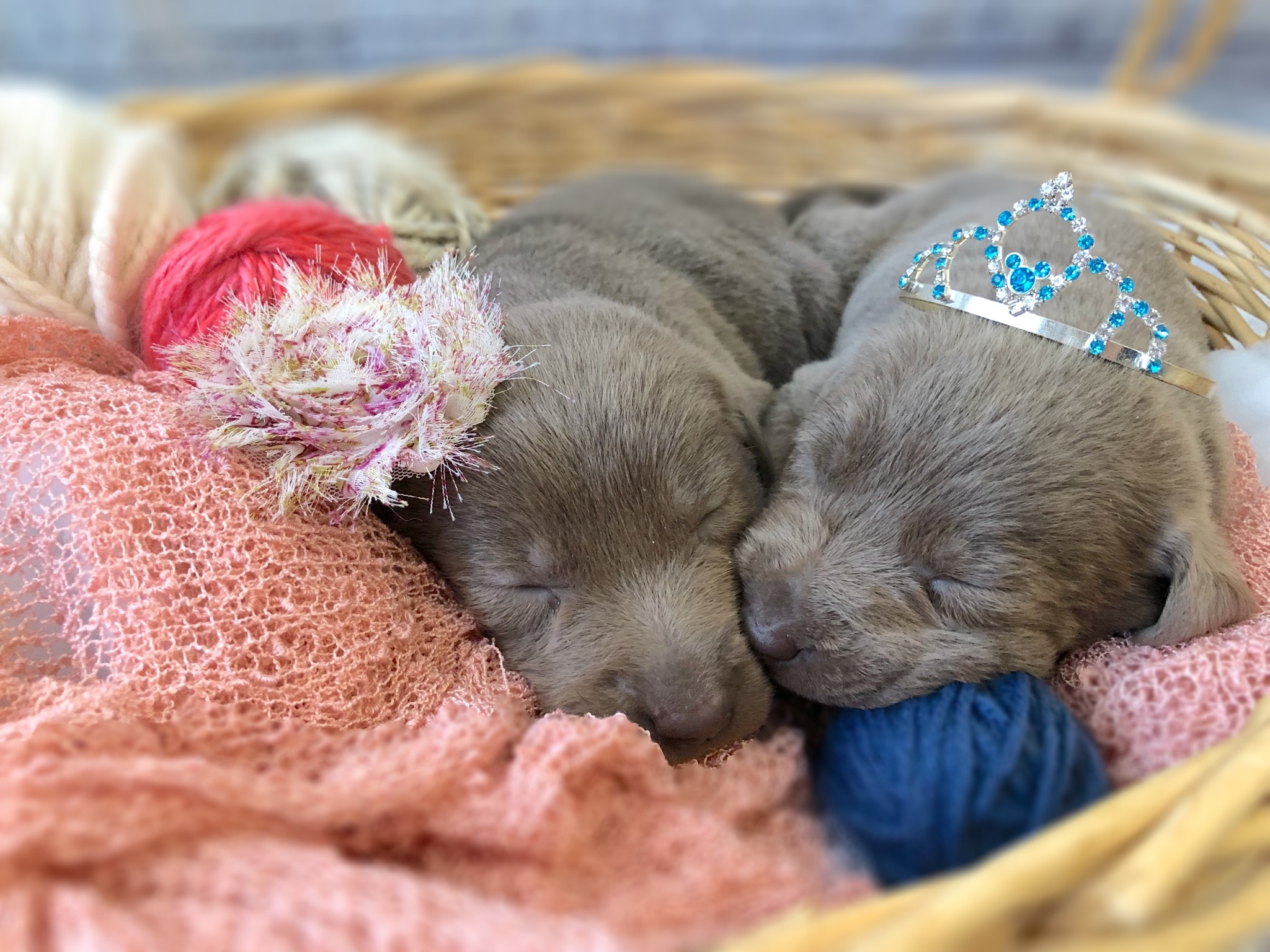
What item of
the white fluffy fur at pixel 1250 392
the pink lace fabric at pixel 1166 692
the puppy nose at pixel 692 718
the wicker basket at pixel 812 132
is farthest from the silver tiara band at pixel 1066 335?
the puppy nose at pixel 692 718

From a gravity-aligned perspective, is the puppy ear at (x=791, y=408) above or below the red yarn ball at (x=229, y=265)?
below

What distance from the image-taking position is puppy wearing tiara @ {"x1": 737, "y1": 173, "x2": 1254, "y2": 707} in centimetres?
144

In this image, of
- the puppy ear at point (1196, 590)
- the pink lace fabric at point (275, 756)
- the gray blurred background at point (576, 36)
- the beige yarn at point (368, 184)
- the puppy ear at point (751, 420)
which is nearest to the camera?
the pink lace fabric at point (275, 756)

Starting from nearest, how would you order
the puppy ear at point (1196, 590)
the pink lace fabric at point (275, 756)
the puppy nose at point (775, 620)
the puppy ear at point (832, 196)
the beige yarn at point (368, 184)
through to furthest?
the pink lace fabric at point (275, 756) → the puppy ear at point (1196, 590) → the puppy nose at point (775, 620) → the beige yarn at point (368, 184) → the puppy ear at point (832, 196)

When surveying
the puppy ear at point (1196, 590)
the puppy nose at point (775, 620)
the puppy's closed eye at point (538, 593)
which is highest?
the puppy ear at point (1196, 590)

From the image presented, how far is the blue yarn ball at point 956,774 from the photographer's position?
3.88 ft

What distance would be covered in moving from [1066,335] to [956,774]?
2.27 feet

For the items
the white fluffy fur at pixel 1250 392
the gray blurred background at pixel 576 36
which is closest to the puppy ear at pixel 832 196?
the white fluffy fur at pixel 1250 392

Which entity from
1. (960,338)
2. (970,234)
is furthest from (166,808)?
(970,234)

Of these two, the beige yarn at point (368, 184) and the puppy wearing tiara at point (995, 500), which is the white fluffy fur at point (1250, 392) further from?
the beige yarn at point (368, 184)

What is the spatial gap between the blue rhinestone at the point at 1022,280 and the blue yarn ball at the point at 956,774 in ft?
1.97

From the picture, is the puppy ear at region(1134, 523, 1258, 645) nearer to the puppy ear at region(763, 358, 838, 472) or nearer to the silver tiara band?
the silver tiara band

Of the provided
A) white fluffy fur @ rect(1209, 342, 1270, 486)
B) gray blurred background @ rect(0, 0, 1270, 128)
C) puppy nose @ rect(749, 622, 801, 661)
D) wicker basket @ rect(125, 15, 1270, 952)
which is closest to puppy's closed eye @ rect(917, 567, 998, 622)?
puppy nose @ rect(749, 622, 801, 661)

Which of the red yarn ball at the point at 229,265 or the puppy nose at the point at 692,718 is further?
the red yarn ball at the point at 229,265
